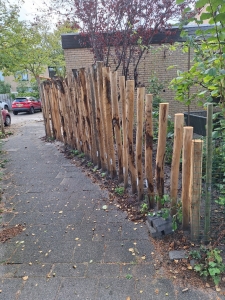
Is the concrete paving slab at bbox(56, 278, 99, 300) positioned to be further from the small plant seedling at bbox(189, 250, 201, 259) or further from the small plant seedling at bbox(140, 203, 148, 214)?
the small plant seedling at bbox(140, 203, 148, 214)

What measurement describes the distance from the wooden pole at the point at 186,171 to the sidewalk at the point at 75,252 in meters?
0.49

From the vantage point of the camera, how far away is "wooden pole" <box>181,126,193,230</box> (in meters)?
2.20

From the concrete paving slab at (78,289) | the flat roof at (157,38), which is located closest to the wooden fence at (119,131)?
the concrete paving slab at (78,289)

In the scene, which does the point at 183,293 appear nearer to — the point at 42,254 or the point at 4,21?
the point at 42,254

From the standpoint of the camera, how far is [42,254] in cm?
238

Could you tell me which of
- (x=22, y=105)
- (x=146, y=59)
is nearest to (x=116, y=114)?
(x=146, y=59)

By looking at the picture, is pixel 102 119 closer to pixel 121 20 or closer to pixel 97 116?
pixel 97 116

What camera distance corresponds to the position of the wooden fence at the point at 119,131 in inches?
96.3

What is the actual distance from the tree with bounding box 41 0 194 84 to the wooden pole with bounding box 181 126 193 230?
15.6 feet

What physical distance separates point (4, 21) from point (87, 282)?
1143cm

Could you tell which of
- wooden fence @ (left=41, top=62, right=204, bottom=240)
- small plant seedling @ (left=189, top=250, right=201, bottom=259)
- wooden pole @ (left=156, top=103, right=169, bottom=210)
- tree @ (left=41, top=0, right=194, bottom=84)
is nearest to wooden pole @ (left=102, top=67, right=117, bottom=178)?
wooden fence @ (left=41, top=62, right=204, bottom=240)

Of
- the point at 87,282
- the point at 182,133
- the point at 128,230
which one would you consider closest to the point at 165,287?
the point at 87,282

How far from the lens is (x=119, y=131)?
362 centimetres

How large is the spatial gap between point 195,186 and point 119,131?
1.69 metres
